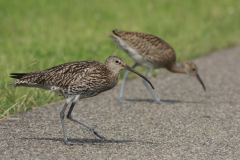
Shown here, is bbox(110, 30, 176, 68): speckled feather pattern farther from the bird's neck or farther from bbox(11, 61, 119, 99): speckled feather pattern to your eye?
bbox(11, 61, 119, 99): speckled feather pattern

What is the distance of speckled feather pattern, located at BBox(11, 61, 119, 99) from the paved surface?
0.71m

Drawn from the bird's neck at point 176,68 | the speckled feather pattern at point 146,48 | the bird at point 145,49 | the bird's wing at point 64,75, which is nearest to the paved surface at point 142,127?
the bird's neck at point 176,68

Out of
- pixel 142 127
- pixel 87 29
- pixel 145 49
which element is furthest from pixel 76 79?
pixel 87 29

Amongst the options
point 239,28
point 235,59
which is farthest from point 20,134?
point 239,28

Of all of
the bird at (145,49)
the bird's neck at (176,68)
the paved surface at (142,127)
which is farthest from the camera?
the bird's neck at (176,68)

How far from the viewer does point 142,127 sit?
6.38 m

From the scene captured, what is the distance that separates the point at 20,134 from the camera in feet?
19.4

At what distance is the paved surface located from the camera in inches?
209

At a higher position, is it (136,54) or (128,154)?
(136,54)

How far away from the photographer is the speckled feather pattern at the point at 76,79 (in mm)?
5637

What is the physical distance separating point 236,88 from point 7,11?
26.9ft

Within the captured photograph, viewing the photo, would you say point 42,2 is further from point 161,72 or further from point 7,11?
point 161,72

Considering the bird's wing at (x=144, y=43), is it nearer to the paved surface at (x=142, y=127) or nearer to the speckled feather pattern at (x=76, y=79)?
the paved surface at (x=142, y=127)

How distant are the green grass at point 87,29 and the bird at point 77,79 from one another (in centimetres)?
84
